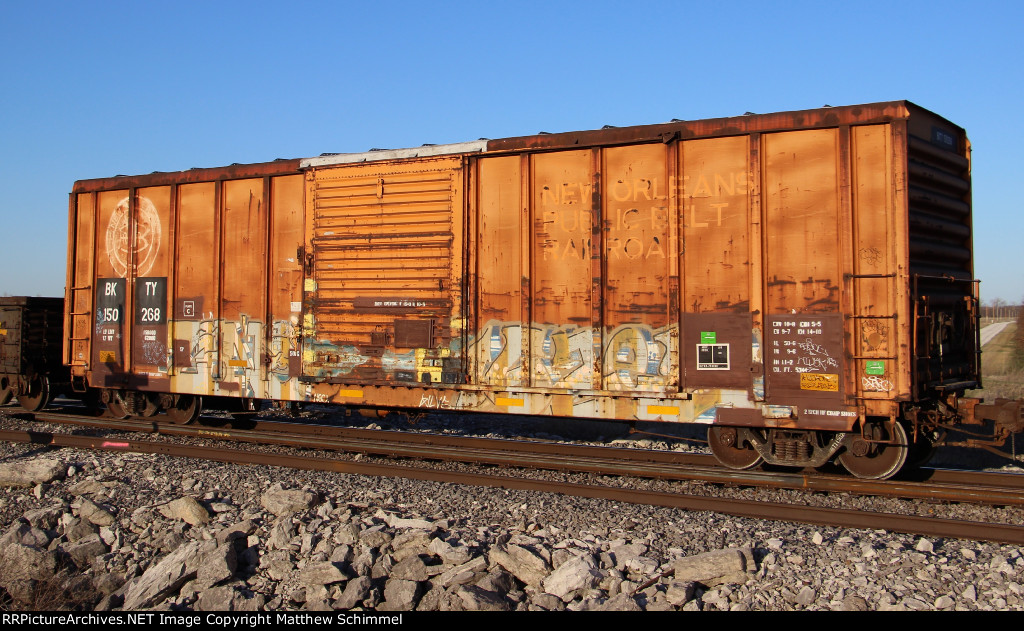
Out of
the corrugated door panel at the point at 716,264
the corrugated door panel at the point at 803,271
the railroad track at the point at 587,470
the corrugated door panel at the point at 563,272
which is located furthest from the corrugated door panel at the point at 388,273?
the corrugated door panel at the point at 803,271

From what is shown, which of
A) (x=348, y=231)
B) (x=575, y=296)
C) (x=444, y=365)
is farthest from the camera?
(x=348, y=231)

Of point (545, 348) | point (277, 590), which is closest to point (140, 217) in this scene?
point (545, 348)

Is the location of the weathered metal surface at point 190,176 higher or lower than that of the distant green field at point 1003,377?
higher

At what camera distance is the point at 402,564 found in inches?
200

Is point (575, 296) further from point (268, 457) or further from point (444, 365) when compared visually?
→ point (268, 457)

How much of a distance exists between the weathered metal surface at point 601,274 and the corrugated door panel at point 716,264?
21 mm

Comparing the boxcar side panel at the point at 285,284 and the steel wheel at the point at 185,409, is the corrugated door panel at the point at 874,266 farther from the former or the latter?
the steel wheel at the point at 185,409

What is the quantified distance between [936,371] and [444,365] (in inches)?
215

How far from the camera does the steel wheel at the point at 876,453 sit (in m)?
7.07

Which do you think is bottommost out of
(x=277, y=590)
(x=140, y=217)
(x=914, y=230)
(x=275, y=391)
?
(x=277, y=590)

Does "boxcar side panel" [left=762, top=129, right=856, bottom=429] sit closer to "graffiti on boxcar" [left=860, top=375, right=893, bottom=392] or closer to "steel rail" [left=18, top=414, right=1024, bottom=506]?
"graffiti on boxcar" [left=860, top=375, right=893, bottom=392]

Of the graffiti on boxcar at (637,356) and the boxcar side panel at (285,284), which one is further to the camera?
→ the boxcar side panel at (285,284)

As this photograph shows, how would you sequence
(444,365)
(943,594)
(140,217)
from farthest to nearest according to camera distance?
(140,217)
(444,365)
(943,594)

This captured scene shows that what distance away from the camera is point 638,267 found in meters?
7.85
